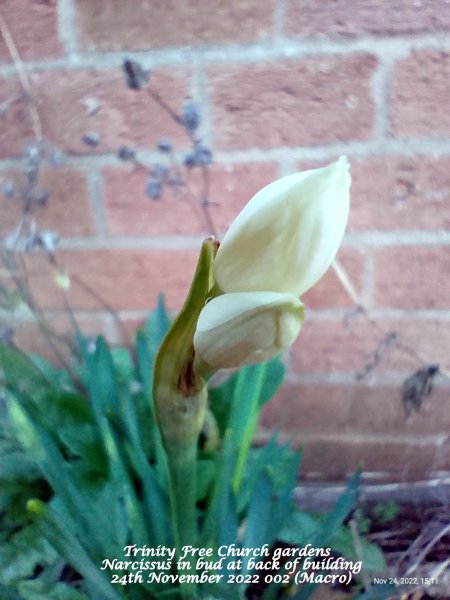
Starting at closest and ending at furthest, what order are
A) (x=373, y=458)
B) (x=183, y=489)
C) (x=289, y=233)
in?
(x=289, y=233) → (x=183, y=489) → (x=373, y=458)

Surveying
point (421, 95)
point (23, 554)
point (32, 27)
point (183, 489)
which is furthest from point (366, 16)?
point (23, 554)

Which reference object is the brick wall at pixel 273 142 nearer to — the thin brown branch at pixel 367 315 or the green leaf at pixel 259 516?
the thin brown branch at pixel 367 315

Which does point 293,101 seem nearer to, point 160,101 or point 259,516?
point 160,101

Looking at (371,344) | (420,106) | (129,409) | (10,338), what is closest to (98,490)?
(129,409)

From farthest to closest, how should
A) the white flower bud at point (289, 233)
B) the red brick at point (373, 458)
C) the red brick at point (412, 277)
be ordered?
the red brick at point (373, 458)
the red brick at point (412, 277)
the white flower bud at point (289, 233)

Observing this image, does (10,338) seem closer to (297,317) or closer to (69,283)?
(69,283)

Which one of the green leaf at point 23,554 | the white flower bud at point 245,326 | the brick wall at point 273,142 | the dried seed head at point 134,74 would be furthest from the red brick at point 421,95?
the green leaf at point 23,554

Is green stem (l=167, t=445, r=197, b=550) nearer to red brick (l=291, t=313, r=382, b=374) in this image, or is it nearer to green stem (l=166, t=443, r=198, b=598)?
green stem (l=166, t=443, r=198, b=598)
